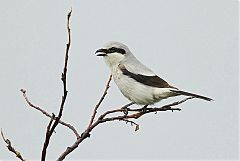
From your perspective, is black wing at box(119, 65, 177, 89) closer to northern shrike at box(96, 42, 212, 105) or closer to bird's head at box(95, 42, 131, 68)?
northern shrike at box(96, 42, 212, 105)

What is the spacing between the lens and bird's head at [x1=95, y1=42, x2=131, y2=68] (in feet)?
8.63

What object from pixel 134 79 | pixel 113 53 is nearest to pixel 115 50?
pixel 113 53

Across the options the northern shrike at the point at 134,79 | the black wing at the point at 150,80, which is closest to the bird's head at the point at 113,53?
the northern shrike at the point at 134,79

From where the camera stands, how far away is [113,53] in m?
2.67

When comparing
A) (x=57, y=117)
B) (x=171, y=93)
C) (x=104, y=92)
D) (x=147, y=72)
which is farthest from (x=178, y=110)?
(x=147, y=72)

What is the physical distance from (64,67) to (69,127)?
39 cm

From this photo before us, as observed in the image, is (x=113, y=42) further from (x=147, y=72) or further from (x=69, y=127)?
(x=69, y=127)

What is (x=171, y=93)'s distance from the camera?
2547mm

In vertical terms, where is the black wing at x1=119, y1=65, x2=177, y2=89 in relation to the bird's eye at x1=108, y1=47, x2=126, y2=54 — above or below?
below

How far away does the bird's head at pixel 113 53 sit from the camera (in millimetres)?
2629

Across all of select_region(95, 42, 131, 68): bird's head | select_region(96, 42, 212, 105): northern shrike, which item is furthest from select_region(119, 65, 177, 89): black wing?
select_region(95, 42, 131, 68): bird's head

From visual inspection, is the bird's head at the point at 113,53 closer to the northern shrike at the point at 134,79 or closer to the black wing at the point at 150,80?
the northern shrike at the point at 134,79

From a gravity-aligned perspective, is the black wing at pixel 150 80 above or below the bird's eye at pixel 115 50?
below

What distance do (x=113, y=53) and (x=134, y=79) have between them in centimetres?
23
